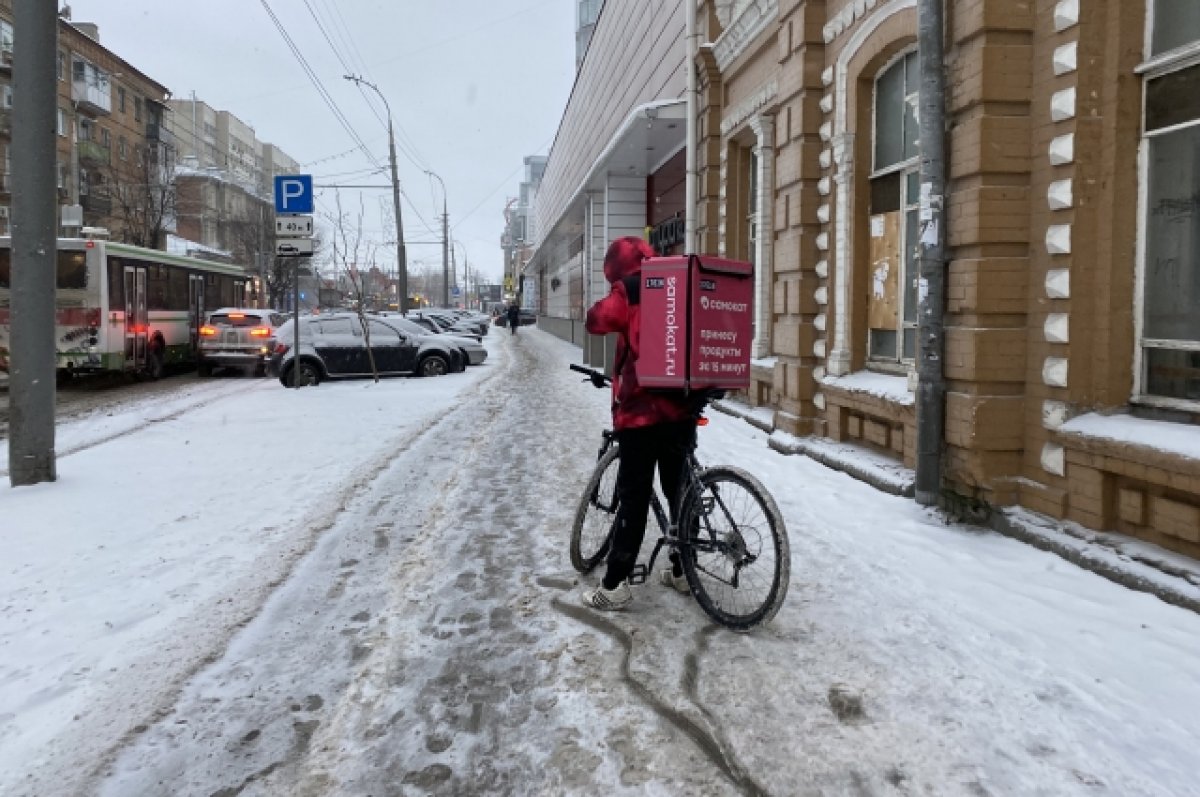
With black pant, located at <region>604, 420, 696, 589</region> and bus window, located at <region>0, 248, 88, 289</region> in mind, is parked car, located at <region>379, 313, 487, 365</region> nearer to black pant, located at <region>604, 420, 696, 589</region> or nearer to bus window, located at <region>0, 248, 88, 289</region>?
bus window, located at <region>0, 248, 88, 289</region>

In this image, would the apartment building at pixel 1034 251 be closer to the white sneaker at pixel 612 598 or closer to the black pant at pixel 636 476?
the black pant at pixel 636 476

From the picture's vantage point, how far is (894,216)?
303 inches

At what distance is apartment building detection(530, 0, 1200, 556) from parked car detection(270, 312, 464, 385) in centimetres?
1165

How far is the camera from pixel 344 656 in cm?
375

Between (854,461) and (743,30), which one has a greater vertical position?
(743,30)

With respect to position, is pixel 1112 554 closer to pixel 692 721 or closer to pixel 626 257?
pixel 692 721

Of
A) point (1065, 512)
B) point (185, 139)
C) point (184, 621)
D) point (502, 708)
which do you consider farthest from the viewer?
point (185, 139)

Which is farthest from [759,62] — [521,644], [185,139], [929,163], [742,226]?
[185,139]

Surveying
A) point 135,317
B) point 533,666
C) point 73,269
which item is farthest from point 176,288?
point 533,666

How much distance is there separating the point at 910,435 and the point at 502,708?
15.4 feet

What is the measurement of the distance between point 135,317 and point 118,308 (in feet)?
2.71

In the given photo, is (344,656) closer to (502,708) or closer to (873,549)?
(502,708)

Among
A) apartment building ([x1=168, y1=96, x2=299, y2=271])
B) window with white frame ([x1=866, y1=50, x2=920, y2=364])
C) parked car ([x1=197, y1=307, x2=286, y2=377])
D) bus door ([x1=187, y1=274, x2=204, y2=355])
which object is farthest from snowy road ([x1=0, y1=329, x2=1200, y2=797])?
apartment building ([x1=168, y1=96, x2=299, y2=271])

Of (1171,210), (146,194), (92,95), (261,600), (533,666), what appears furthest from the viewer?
(92,95)
